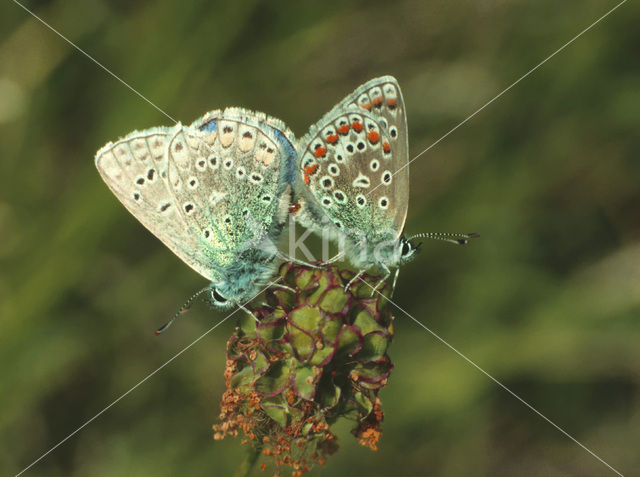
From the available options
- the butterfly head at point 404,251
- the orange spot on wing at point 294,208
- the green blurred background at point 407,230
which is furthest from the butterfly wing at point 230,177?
the green blurred background at point 407,230

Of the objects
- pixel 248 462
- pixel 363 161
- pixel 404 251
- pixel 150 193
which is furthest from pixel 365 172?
pixel 248 462

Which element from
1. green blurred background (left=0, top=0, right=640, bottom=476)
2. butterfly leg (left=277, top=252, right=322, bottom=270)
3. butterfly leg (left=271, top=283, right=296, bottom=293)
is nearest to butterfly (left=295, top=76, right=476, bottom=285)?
butterfly leg (left=277, top=252, right=322, bottom=270)

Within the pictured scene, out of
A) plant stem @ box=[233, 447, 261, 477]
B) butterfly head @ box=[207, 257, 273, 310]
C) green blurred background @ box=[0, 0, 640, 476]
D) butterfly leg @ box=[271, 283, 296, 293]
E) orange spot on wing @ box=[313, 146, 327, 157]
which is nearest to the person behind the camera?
butterfly leg @ box=[271, 283, 296, 293]

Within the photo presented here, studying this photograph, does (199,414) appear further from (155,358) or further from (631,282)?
(631,282)

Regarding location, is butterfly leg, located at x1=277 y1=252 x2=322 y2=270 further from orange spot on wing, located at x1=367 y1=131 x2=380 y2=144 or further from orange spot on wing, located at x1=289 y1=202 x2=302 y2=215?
orange spot on wing, located at x1=367 y1=131 x2=380 y2=144

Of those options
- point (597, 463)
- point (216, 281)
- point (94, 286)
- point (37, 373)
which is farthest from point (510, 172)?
point (37, 373)

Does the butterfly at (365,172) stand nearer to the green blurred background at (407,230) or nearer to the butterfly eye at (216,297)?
the butterfly eye at (216,297)
